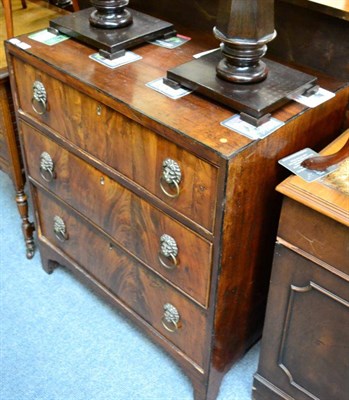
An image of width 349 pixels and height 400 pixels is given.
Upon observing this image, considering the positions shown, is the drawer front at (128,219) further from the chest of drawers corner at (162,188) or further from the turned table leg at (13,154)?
the turned table leg at (13,154)

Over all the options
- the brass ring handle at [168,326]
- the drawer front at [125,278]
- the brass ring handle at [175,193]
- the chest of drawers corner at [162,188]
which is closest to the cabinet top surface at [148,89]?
the chest of drawers corner at [162,188]

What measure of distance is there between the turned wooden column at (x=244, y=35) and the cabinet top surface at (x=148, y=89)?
80mm

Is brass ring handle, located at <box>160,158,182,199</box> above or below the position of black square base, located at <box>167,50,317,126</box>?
below

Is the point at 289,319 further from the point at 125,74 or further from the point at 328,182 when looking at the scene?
the point at 125,74

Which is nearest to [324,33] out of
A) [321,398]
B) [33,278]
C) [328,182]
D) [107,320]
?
[328,182]

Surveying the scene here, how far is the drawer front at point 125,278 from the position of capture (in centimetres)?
137

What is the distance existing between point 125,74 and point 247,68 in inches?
11.4

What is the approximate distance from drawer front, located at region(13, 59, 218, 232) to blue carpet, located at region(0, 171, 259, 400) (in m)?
0.60

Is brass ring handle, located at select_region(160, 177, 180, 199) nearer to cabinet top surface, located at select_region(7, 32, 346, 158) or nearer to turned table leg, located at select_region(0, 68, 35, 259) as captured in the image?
cabinet top surface, located at select_region(7, 32, 346, 158)

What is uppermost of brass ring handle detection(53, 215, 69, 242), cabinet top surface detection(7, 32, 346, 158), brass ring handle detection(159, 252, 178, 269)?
cabinet top surface detection(7, 32, 346, 158)

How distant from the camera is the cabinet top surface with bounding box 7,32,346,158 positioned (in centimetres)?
108

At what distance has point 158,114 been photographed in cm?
113

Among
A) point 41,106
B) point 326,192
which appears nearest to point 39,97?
point 41,106

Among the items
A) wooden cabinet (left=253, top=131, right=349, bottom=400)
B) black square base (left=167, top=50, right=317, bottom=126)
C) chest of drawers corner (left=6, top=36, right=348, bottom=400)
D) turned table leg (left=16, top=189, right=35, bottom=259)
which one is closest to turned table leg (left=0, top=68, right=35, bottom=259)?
turned table leg (left=16, top=189, right=35, bottom=259)
